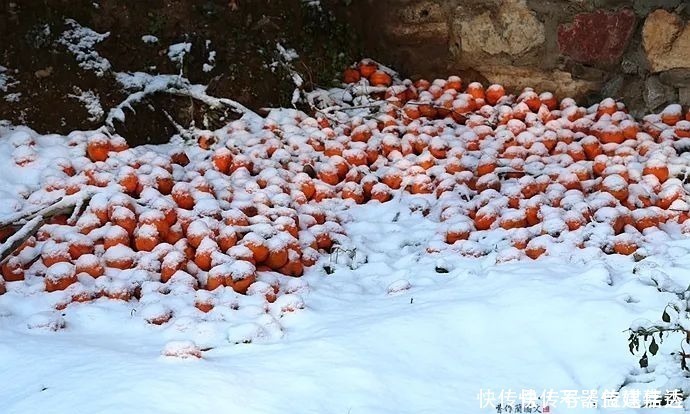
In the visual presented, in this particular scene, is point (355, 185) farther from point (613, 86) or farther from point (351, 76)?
point (613, 86)

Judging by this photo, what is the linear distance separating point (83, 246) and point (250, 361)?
0.95 metres

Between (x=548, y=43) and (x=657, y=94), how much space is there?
63 cm

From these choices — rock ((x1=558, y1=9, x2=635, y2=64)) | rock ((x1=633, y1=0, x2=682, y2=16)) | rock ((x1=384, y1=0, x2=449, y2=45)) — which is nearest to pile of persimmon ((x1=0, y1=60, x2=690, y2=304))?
rock ((x1=558, y1=9, x2=635, y2=64))

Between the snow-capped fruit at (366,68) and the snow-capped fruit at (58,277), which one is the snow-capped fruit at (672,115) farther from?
the snow-capped fruit at (58,277)

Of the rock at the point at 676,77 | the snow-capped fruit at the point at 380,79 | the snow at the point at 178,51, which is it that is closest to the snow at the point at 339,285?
the snow at the point at 178,51

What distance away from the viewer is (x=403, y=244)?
120 inches

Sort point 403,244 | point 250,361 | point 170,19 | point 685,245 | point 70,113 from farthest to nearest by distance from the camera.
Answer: point 170,19 → point 70,113 → point 403,244 → point 685,245 → point 250,361

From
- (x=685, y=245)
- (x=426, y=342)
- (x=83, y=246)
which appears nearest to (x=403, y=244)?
(x=426, y=342)

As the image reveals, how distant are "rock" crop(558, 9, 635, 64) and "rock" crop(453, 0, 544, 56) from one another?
149mm

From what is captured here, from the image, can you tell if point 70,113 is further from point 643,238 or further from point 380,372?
point 643,238

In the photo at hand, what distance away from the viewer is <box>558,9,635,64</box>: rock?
12.5 ft

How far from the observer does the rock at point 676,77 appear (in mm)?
3656

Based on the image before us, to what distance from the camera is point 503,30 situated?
4.03m

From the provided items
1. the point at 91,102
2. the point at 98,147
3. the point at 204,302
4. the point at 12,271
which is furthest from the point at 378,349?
the point at 91,102
